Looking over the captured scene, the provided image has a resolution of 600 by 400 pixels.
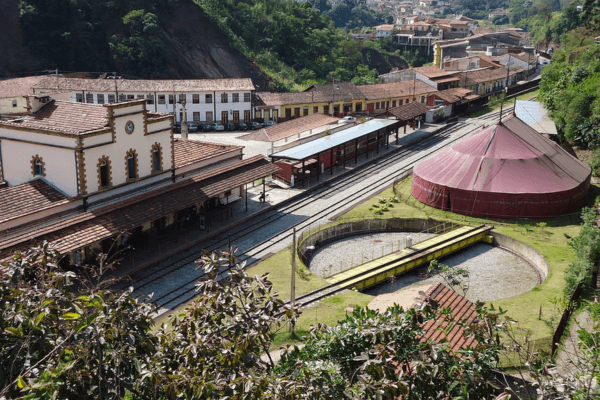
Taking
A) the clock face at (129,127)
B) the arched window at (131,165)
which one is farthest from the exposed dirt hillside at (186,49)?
the clock face at (129,127)

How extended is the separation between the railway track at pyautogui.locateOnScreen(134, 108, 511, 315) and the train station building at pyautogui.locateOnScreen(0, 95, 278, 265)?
2.92 metres

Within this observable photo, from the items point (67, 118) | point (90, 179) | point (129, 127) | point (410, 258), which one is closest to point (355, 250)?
point (410, 258)

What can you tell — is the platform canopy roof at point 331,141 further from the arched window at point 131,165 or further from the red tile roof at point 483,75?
the red tile roof at point 483,75

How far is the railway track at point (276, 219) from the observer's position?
113ft

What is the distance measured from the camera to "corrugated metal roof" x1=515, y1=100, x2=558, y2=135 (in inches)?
2665

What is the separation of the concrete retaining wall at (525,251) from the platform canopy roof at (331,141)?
17367 mm

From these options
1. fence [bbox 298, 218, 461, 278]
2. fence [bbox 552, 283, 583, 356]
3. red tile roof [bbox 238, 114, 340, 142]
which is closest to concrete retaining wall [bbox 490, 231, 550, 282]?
fence [bbox 298, 218, 461, 278]

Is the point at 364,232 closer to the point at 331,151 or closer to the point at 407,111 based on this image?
the point at 331,151

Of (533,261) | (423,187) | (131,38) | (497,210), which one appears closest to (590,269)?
(533,261)

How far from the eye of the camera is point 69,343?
12461mm

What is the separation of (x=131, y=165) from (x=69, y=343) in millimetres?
28867

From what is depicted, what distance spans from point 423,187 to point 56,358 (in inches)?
1659

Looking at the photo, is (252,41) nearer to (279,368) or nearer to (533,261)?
(533,261)

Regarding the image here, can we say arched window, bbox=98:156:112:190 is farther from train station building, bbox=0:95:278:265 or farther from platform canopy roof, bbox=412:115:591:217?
platform canopy roof, bbox=412:115:591:217
